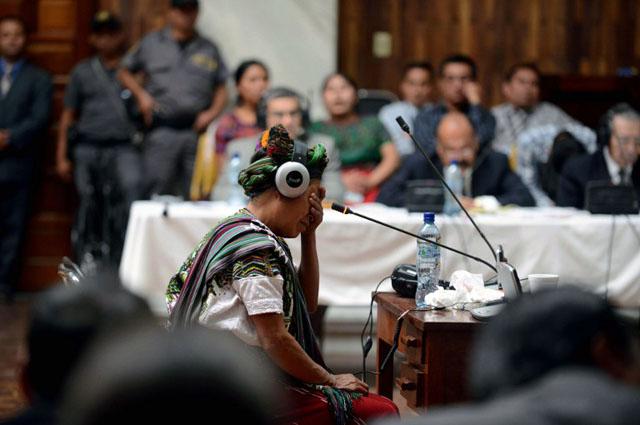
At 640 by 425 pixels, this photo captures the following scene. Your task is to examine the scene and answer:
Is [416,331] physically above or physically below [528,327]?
below

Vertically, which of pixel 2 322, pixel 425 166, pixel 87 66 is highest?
pixel 87 66

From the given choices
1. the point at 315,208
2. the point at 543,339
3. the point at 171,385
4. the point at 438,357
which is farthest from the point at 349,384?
the point at 171,385

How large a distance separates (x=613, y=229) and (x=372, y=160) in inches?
70.8

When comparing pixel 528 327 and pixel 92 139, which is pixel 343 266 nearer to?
pixel 92 139

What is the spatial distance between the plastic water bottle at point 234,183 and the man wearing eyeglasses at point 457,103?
1315mm

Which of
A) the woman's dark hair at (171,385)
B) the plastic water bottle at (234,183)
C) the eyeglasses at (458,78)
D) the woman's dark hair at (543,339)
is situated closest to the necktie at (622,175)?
the eyeglasses at (458,78)

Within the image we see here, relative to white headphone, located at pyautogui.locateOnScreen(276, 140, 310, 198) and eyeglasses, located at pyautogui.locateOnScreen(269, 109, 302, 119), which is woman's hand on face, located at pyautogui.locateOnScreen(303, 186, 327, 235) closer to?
white headphone, located at pyautogui.locateOnScreen(276, 140, 310, 198)

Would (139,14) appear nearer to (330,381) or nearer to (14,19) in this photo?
(14,19)

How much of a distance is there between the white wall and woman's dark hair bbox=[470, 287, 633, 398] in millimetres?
5667

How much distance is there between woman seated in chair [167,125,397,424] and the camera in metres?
2.44

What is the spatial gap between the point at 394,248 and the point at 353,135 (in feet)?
5.19

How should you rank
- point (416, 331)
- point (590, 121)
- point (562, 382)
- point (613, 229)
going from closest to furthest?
1. point (562, 382)
2. point (416, 331)
3. point (613, 229)
4. point (590, 121)

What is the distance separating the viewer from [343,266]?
460 cm

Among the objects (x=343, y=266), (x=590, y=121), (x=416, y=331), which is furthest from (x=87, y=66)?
(x=416, y=331)
